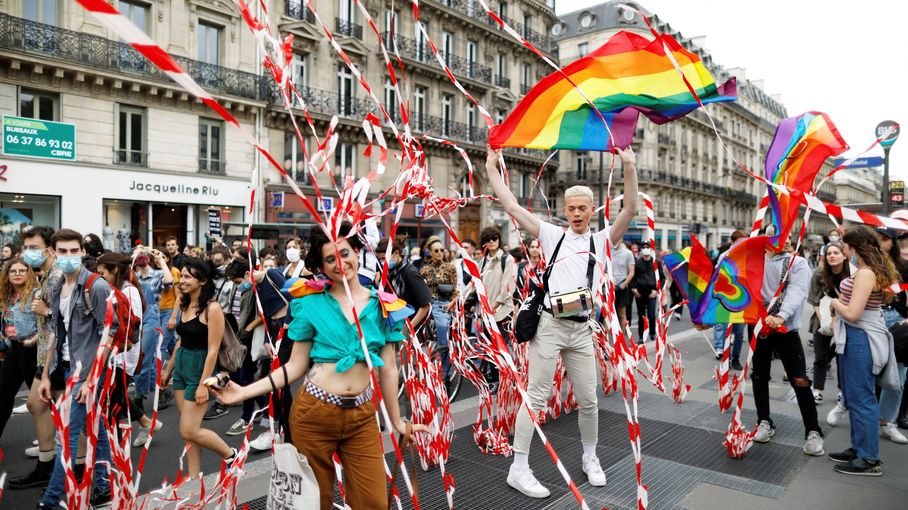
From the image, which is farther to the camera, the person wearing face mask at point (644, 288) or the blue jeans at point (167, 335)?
the person wearing face mask at point (644, 288)

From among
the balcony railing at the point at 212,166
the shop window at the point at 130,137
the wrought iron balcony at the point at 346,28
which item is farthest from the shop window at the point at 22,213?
the wrought iron balcony at the point at 346,28

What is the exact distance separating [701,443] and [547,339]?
80.7 inches

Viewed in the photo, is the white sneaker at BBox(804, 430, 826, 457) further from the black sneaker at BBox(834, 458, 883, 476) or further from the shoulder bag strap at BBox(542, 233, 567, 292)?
the shoulder bag strap at BBox(542, 233, 567, 292)

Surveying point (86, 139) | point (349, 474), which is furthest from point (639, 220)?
point (349, 474)

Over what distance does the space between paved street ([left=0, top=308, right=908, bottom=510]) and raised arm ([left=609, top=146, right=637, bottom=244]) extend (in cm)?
177

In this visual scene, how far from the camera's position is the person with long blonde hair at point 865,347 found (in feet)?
13.9

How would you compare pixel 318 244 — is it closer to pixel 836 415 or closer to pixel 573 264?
pixel 573 264

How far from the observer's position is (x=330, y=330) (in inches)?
106

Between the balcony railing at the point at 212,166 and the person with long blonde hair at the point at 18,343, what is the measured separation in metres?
15.6

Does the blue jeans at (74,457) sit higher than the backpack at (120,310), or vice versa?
the backpack at (120,310)

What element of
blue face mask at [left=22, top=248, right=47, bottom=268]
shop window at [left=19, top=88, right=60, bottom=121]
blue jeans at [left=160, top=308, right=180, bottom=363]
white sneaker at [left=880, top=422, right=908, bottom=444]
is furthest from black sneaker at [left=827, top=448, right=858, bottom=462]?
shop window at [left=19, top=88, right=60, bottom=121]

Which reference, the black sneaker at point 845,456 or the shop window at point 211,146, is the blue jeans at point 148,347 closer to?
the black sneaker at point 845,456

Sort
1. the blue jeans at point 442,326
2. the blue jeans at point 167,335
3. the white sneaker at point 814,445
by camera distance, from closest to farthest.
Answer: the white sneaker at point 814,445
the blue jeans at point 442,326
the blue jeans at point 167,335

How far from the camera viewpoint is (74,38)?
16062 mm
